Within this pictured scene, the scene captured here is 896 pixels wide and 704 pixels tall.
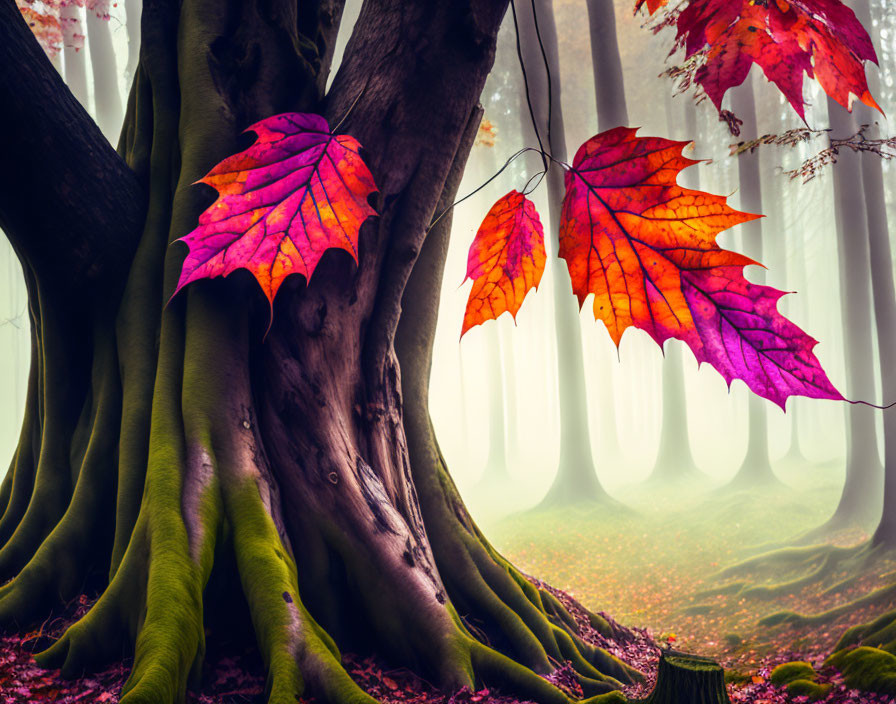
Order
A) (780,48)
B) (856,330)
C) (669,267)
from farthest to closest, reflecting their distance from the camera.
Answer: (856,330), (780,48), (669,267)

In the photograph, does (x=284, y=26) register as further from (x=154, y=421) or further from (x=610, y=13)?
(x=610, y=13)

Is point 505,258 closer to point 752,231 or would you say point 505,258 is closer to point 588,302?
point 752,231

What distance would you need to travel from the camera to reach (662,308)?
1430 millimetres

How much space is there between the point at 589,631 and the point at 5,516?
3.92 m

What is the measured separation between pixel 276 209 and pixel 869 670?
391cm

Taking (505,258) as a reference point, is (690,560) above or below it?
below

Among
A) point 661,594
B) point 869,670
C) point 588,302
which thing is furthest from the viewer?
point 588,302

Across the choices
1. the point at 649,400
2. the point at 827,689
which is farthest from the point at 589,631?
the point at 649,400

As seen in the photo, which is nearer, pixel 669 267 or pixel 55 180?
pixel 669 267

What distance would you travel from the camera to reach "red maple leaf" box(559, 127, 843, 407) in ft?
4.20

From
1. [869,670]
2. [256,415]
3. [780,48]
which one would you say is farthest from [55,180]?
[869,670]

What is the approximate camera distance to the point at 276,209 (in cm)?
153

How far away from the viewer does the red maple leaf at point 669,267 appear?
1.28 m

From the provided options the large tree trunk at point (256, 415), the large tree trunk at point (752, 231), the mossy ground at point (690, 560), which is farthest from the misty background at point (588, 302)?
the large tree trunk at point (256, 415)
